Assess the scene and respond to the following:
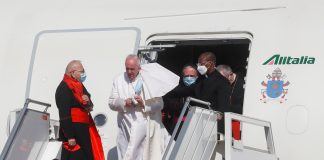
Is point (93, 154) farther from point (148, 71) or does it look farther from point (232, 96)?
point (232, 96)

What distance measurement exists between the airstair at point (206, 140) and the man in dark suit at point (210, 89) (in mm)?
225

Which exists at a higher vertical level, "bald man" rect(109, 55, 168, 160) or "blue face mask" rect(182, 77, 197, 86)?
"blue face mask" rect(182, 77, 197, 86)

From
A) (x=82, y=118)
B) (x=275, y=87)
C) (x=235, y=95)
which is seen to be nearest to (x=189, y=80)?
(x=235, y=95)

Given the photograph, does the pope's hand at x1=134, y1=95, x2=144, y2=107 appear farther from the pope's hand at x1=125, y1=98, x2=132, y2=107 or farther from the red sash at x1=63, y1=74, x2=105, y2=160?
the red sash at x1=63, y1=74, x2=105, y2=160

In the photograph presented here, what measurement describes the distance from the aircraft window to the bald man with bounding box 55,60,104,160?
71 cm

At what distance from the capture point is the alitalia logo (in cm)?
838

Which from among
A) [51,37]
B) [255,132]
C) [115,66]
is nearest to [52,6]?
[51,37]

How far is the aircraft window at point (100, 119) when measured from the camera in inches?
370

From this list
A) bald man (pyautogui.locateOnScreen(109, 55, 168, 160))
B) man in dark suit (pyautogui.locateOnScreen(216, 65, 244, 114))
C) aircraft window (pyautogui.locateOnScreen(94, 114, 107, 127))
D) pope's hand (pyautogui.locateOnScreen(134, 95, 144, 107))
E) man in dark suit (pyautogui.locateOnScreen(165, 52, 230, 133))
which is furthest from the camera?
aircraft window (pyautogui.locateOnScreen(94, 114, 107, 127))

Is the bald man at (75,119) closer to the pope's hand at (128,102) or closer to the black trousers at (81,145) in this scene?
the black trousers at (81,145)

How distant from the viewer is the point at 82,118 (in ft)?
28.1

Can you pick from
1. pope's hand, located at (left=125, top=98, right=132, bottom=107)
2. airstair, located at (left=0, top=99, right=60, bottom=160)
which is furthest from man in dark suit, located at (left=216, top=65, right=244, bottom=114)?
airstair, located at (left=0, top=99, right=60, bottom=160)

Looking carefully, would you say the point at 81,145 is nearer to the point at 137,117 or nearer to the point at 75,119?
the point at 75,119

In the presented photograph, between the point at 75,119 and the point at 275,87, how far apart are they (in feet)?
7.88
